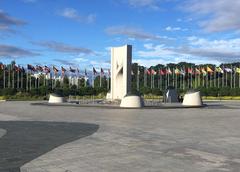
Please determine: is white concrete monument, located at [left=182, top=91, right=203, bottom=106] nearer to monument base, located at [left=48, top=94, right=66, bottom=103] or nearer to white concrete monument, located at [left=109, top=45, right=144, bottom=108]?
white concrete monument, located at [left=109, top=45, right=144, bottom=108]

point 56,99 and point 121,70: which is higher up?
point 121,70

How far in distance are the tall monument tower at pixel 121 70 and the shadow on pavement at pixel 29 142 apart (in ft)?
74.6

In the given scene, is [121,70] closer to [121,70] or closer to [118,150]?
[121,70]

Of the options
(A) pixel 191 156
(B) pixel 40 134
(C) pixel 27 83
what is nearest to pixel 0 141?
(B) pixel 40 134

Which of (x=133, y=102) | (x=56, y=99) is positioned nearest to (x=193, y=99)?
(x=133, y=102)

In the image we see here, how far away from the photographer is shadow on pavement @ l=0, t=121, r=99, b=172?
8830mm

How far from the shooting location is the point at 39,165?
8.42 m

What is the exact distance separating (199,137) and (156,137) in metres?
1.41

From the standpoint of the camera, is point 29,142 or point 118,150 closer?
point 118,150

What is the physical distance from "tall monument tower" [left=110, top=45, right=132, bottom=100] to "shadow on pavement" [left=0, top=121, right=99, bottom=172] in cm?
2273

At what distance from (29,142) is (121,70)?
28.1m

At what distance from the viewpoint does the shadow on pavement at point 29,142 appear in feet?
29.0

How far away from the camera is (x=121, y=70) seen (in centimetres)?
3944

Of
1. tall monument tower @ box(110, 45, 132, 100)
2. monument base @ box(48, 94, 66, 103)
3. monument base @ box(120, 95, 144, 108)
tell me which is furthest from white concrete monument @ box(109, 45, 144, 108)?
monument base @ box(120, 95, 144, 108)
